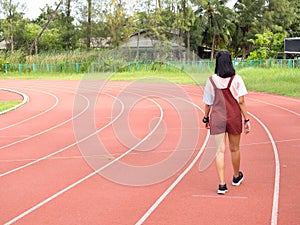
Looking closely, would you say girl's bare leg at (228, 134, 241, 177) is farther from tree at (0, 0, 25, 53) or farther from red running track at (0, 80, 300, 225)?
tree at (0, 0, 25, 53)

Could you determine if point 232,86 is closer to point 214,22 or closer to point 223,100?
point 223,100

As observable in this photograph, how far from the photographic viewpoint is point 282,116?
13.1 metres

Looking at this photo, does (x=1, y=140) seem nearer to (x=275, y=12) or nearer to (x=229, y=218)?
(x=229, y=218)

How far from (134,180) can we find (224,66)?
6.25 ft

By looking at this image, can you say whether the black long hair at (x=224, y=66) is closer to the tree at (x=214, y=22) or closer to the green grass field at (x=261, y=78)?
the green grass field at (x=261, y=78)

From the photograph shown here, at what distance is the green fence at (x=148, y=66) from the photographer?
34.3 m

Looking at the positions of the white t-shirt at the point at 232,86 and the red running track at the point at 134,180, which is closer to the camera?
the red running track at the point at 134,180

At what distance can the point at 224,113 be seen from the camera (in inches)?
214

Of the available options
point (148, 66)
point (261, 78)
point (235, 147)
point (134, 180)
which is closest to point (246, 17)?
point (148, 66)

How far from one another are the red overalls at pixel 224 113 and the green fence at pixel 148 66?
78.3 ft

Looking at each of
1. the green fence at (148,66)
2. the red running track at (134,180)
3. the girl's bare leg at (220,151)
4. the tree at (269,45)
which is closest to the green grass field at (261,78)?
the green fence at (148,66)

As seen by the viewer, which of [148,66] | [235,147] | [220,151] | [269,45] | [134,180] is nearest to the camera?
[220,151]

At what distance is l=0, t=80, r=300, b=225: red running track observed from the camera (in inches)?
195

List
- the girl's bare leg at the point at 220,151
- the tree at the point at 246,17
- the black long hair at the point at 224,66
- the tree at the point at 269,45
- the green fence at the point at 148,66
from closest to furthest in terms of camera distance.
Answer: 1. the black long hair at the point at 224,66
2. the girl's bare leg at the point at 220,151
3. the green fence at the point at 148,66
4. the tree at the point at 269,45
5. the tree at the point at 246,17
